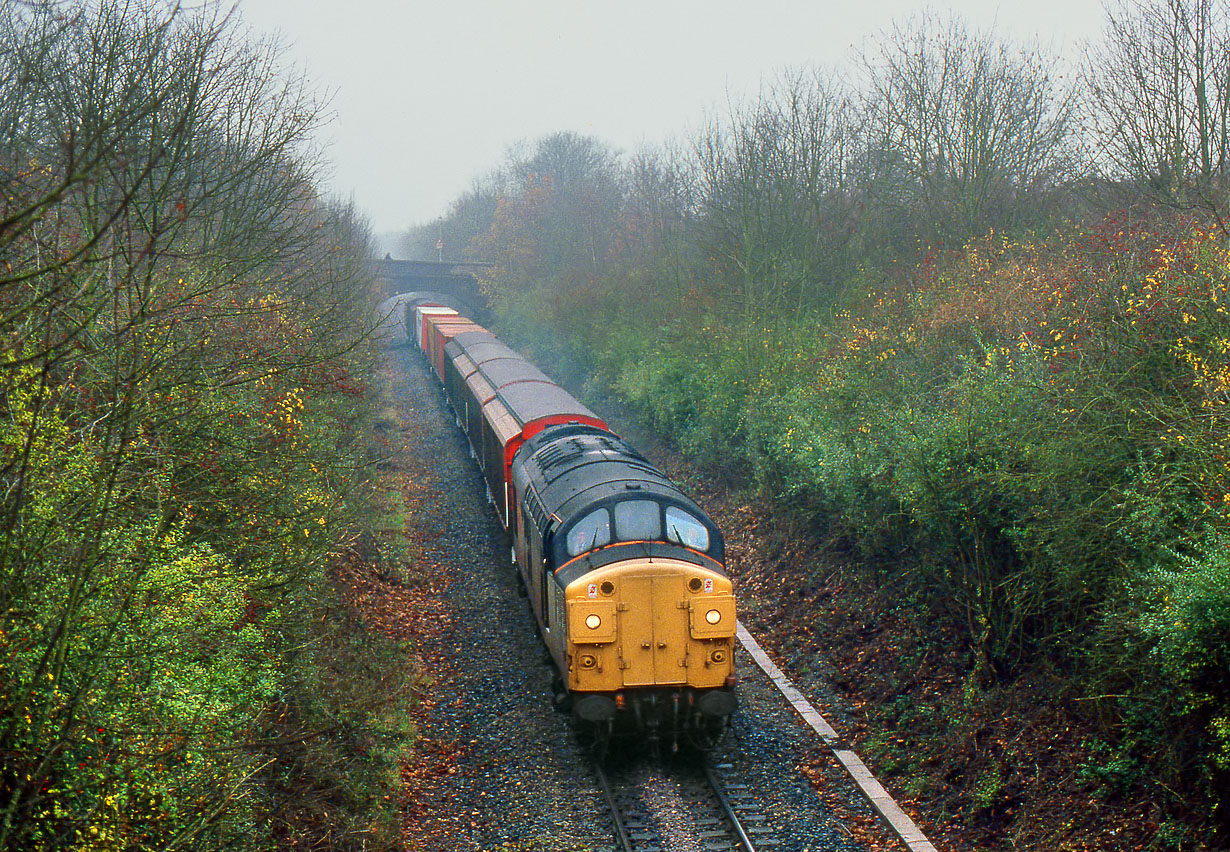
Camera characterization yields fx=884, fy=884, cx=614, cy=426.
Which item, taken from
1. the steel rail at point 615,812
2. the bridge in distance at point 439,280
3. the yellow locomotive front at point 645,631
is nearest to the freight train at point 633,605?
the yellow locomotive front at point 645,631

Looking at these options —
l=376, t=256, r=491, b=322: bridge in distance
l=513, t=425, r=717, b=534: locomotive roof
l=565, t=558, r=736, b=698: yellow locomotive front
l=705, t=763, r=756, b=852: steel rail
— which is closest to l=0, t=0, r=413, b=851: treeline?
l=565, t=558, r=736, b=698: yellow locomotive front

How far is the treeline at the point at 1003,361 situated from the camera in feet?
25.2

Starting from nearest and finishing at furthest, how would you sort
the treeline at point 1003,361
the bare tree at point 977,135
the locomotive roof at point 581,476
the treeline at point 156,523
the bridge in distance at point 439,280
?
the treeline at point 156,523 → the treeline at point 1003,361 → the locomotive roof at point 581,476 → the bare tree at point 977,135 → the bridge in distance at point 439,280

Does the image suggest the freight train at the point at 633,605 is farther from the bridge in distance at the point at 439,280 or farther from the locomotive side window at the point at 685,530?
the bridge in distance at the point at 439,280

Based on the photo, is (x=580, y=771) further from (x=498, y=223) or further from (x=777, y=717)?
(x=498, y=223)

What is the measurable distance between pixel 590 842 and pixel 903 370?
8.71 m

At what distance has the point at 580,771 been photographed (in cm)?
937

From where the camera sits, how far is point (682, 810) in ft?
28.3

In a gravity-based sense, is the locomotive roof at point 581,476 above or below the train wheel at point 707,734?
above

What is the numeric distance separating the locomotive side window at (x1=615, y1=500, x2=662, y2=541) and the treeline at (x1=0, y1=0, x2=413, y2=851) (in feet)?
9.79

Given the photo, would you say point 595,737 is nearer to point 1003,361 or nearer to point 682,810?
point 682,810

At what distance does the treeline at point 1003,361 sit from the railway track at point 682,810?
220 cm

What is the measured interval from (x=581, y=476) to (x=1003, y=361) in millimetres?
6359

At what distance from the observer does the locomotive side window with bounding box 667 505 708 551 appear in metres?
9.65
